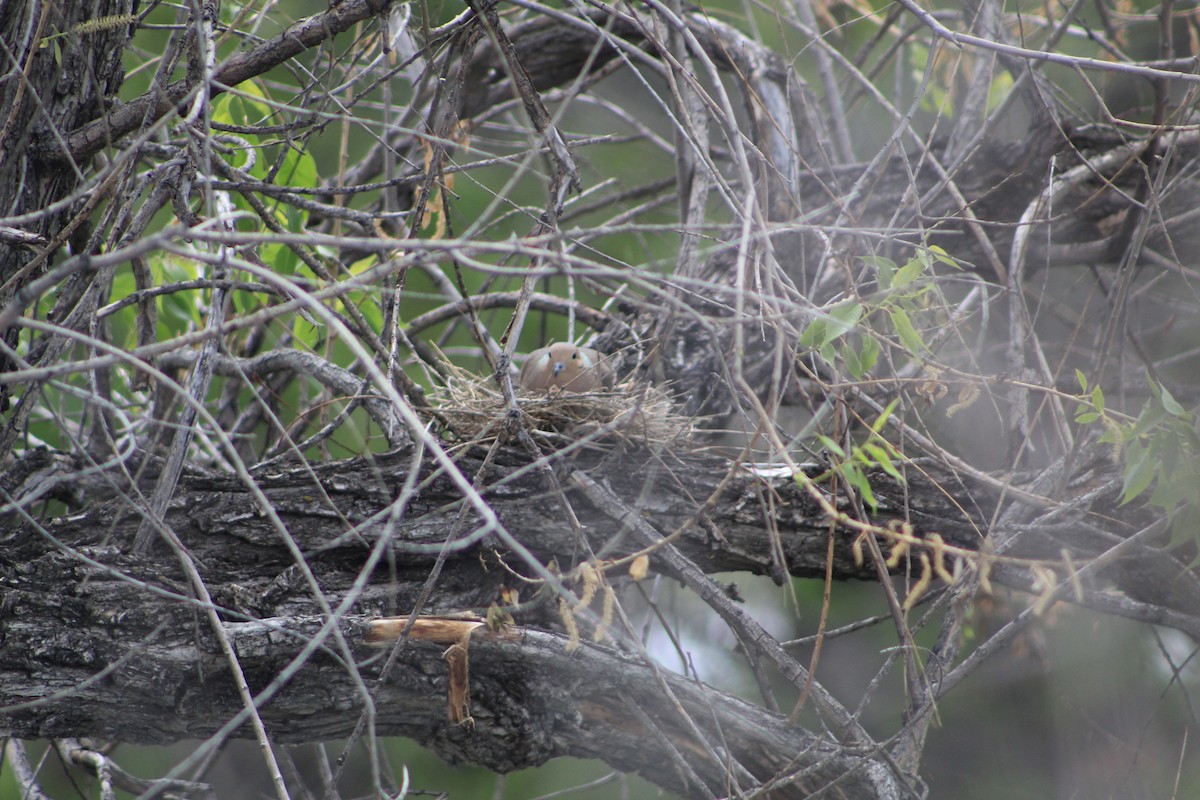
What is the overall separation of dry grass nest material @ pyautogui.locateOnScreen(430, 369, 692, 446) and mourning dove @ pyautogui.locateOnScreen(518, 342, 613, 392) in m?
0.09

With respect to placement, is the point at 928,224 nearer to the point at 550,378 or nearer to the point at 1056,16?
the point at 550,378

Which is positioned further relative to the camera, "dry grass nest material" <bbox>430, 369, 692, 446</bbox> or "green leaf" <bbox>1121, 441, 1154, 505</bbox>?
"dry grass nest material" <bbox>430, 369, 692, 446</bbox>

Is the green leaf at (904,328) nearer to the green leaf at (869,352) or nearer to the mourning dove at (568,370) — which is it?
the green leaf at (869,352)

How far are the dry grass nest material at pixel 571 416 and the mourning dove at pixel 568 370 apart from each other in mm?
90

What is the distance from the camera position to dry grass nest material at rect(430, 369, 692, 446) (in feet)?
5.91

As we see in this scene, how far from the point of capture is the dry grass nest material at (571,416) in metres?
1.80

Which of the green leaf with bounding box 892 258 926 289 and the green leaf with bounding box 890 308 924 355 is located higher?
the green leaf with bounding box 892 258 926 289

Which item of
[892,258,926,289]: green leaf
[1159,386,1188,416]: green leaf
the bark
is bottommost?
the bark

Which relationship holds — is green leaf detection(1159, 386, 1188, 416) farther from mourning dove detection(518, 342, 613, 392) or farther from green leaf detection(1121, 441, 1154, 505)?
mourning dove detection(518, 342, 613, 392)

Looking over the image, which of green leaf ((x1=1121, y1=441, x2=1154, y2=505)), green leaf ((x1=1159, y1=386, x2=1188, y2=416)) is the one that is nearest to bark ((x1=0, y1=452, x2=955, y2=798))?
green leaf ((x1=1121, y1=441, x2=1154, y2=505))

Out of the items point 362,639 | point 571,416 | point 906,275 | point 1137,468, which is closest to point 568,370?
point 571,416

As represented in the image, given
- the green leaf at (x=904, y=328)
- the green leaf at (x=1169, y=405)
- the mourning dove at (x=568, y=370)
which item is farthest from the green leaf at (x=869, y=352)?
the mourning dove at (x=568, y=370)

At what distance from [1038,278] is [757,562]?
1.59 meters

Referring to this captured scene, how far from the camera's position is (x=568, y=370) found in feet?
6.72
